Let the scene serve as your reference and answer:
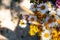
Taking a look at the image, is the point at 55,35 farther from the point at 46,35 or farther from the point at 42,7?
the point at 42,7

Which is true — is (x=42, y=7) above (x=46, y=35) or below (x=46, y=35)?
above

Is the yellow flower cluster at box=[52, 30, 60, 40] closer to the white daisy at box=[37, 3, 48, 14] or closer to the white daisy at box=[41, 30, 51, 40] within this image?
Result: the white daisy at box=[41, 30, 51, 40]

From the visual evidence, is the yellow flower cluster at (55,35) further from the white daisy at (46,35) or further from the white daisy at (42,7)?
the white daisy at (42,7)

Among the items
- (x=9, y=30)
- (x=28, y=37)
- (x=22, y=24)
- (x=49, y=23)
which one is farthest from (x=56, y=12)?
(x=9, y=30)

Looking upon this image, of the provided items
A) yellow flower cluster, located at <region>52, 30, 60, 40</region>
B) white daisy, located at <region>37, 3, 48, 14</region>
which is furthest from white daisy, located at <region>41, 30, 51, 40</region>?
white daisy, located at <region>37, 3, 48, 14</region>

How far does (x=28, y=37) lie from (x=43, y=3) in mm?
376

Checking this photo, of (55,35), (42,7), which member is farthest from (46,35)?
(42,7)

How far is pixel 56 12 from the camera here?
1.48 m

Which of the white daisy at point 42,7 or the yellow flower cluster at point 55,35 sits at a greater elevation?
the white daisy at point 42,7

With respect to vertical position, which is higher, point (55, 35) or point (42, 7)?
point (42, 7)

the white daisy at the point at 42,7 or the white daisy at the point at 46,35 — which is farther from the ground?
the white daisy at the point at 42,7

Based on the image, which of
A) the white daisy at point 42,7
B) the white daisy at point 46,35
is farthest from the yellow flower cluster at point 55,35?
the white daisy at point 42,7

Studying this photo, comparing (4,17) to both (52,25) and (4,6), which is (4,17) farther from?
(52,25)

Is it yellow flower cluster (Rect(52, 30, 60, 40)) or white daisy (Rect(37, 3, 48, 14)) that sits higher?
white daisy (Rect(37, 3, 48, 14))
